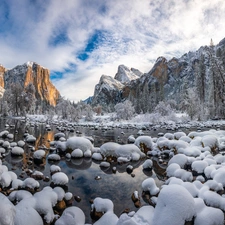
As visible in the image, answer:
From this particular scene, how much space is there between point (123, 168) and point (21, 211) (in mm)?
5249

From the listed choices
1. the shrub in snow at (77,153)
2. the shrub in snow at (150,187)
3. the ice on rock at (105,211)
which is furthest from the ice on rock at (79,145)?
the ice on rock at (105,211)

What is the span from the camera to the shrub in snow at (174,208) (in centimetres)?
388

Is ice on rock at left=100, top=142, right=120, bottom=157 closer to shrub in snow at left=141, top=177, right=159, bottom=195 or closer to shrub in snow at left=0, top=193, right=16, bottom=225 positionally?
shrub in snow at left=141, top=177, right=159, bottom=195

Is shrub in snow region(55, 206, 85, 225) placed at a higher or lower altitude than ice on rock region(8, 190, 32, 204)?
lower

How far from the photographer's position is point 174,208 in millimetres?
4023

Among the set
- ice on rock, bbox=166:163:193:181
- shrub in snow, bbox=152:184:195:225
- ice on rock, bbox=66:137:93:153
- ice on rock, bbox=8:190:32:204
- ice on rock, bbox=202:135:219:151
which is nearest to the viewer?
shrub in snow, bbox=152:184:195:225

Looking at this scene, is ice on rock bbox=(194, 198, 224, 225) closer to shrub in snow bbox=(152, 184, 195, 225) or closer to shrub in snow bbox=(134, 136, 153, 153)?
shrub in snow bbox=(152, 184, 195, 225)

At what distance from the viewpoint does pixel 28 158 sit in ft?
31.9

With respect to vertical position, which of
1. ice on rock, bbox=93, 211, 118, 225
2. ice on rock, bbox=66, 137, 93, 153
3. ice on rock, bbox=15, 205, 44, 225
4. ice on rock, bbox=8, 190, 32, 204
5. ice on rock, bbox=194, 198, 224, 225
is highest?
ice on rock, bbox=66, 137, 93, 153

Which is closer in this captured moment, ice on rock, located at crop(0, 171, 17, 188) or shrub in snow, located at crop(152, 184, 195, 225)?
shrub in snow, located at crop(152, 184, 195, 225)

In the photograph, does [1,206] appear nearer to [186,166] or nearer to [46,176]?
[46,176]

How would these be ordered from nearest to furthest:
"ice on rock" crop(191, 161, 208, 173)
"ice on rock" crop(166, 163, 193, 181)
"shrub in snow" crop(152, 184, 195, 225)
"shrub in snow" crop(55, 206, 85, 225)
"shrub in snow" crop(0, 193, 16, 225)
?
"shrub in snow" crop(0, 193, 16, 225) < "shrub in snow" crop(152, 184, 195, 225) < "shrub in snow" crop(55, 206, 85, 225) < "ice on rock" crop(166, 163, 193, 181) < "ice on rock" crop(191, 161, 208, 173)

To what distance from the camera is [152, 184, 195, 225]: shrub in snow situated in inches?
153

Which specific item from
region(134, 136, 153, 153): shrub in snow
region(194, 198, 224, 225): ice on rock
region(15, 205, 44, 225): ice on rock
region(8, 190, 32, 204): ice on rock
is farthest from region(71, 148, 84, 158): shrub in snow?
region(194, 198, 224, 225): ice on rock
